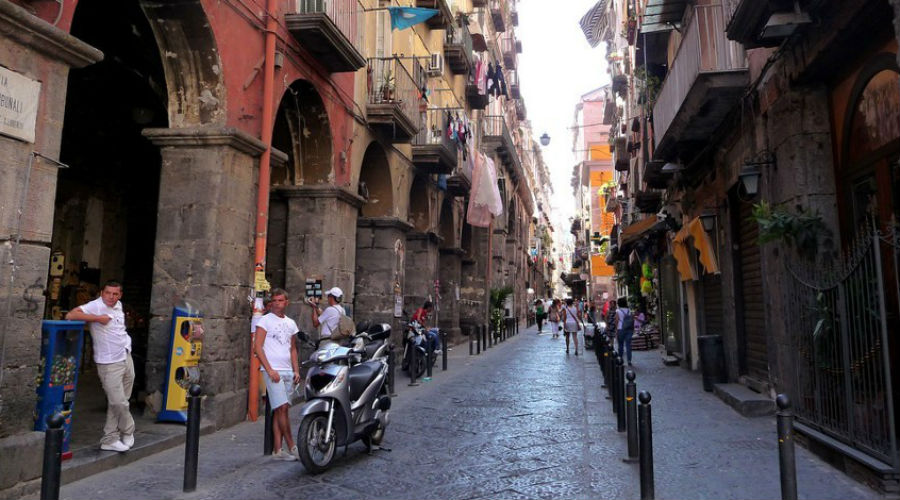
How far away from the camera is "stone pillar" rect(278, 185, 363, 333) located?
10.4 m

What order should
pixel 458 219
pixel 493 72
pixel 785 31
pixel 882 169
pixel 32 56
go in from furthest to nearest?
pixel 493 72
pixel 458 219
pixel 785 31
pixel 882 169
pixel 32 56

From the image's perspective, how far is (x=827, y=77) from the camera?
713 cm

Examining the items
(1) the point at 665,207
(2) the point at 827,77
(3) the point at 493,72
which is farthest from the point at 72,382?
(3) the point at 493,72

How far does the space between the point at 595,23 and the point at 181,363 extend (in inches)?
679

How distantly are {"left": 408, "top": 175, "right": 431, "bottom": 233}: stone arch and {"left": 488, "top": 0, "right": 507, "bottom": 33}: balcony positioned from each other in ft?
60.7

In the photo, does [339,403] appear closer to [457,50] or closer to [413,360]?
[413,360]

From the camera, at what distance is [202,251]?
7211 millimetres

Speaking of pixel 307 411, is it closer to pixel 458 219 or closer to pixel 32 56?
pixel 32 56

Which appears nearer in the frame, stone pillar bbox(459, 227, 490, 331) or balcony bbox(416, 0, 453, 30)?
A: balcony bbox(416, 0, 453, 30)

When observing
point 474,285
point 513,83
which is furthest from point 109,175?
point 513,83

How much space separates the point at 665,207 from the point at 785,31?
9.66 metres

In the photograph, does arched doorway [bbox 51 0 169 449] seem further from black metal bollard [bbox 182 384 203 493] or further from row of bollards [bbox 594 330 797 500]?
row of bollards [bbox 594 330 797 500]

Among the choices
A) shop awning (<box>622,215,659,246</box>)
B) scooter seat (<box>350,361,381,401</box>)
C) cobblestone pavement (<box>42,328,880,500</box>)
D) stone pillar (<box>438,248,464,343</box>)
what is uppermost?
shop awning (<box>622,215,659,246</box>)

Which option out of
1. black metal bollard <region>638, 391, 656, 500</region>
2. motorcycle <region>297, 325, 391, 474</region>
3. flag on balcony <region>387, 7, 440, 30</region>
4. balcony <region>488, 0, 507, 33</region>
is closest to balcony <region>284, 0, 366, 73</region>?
flag on balcony <region>387, 7, 440, 30</region>
